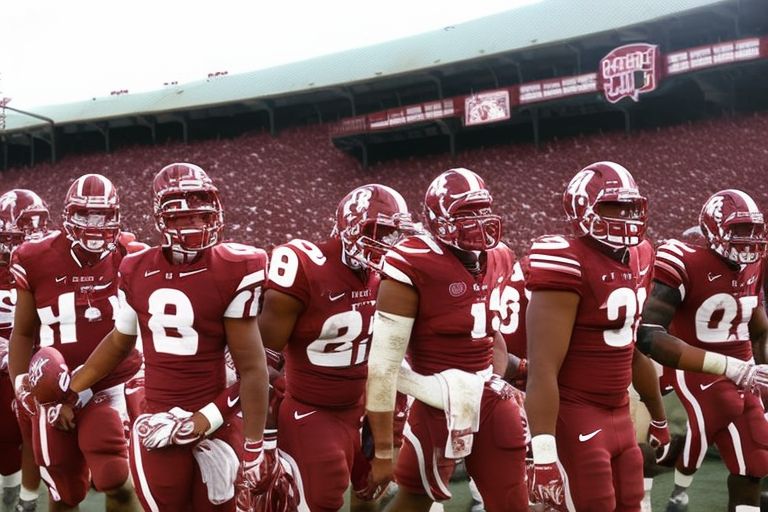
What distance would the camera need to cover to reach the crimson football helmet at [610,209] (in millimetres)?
3189

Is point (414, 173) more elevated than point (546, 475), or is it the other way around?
point (414, 173)

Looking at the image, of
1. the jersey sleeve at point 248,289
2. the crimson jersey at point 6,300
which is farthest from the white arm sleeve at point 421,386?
the crimson jersey at point 6,300

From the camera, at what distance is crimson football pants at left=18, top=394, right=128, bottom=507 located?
161 inches

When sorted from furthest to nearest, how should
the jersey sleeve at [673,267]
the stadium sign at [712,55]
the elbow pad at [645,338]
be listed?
the stadium sign at [712,55] → the jersey sleeve at [673,267] → the elbow pad at [645,338]

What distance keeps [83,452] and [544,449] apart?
2.36 metres

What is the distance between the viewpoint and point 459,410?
341 centimetres

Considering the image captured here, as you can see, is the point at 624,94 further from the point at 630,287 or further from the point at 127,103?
the point at 127,103

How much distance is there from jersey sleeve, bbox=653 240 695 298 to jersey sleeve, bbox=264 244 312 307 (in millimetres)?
1883

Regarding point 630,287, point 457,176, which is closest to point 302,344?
point 457,176

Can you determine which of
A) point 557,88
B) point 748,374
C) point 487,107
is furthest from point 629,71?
point 748,374

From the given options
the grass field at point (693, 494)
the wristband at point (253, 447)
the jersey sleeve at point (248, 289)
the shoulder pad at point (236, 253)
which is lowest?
the grass field at point (693, 494)

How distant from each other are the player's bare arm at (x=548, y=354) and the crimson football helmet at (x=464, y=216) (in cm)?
43

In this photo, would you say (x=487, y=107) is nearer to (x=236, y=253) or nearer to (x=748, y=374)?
(x=748, y=374)

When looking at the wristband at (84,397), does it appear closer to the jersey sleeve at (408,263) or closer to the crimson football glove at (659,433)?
the jersey sleeve at (408,263)
